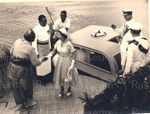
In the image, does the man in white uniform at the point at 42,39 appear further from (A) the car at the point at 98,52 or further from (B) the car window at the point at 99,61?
(B) the car window at the point at 99,61

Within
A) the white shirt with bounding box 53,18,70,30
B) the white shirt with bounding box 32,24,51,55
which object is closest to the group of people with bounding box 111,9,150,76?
the white shirt with bounding box 53,18,70,30

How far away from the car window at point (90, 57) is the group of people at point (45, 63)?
8 cm

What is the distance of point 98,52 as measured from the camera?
2.94 m

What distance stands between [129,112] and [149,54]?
603mm

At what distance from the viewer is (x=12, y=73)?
2848 mm

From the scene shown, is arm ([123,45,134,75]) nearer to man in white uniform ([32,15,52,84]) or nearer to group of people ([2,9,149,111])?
group of people ([2,9,149,111])

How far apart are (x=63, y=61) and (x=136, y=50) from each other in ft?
2.35

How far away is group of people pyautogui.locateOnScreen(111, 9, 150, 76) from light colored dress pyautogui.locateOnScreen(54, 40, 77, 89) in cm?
48

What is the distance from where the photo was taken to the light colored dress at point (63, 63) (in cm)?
288

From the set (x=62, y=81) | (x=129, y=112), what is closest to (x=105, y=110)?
(x=129, y=112)

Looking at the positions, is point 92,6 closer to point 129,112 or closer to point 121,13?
point 121,13

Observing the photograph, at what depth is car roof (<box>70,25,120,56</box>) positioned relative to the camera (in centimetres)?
293

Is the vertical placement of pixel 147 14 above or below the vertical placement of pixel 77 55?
above

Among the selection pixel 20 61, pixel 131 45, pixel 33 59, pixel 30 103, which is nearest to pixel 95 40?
pixel 131 45
